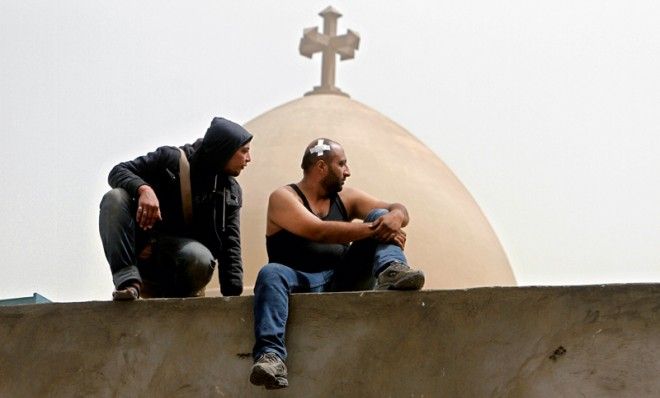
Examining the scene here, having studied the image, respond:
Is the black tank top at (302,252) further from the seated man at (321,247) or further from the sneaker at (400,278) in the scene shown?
the sneaker at (400,278)

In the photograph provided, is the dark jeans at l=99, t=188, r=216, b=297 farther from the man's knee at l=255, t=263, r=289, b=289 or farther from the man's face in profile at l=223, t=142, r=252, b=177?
the man's knee at l=255, t=263, r=289, b=289

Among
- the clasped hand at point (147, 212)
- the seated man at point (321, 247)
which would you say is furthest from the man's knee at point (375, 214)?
the clasped hand at point (147, 212)

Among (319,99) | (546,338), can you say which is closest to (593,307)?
(546,338)

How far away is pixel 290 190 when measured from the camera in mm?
6879

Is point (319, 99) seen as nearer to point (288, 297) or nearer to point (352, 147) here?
point (352, 147)

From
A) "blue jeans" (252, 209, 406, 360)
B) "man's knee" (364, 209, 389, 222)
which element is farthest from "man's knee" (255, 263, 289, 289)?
"man's knee" (364, 209, 389, 222)

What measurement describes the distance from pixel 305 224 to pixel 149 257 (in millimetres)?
692

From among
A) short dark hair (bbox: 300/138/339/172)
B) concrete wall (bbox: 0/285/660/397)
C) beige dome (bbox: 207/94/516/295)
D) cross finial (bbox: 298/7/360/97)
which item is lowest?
concrete wall (bbox: 0/285/660/397)

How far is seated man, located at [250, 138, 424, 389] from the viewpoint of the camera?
6.16m

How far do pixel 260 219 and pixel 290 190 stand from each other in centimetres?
891

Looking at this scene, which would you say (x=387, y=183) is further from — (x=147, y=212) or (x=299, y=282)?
(x=299, y=282)

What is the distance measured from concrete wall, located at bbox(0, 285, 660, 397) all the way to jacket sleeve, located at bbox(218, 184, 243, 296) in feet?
1.74

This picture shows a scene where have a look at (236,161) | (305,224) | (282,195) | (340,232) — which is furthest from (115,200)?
(340,232)

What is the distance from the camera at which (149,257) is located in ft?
22.7
